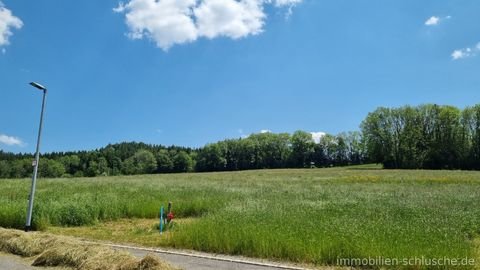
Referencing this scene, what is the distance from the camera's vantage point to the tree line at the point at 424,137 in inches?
3232

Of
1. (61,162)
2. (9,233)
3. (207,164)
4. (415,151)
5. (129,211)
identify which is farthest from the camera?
(61,162)

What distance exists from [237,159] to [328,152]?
97.5 ft

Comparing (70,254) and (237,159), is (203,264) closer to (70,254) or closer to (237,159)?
(70,254)

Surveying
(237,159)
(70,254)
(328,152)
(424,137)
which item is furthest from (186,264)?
(328,152)

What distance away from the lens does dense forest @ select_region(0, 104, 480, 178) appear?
277 ft

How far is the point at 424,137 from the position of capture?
89.6 metres

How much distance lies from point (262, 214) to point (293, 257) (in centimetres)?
469

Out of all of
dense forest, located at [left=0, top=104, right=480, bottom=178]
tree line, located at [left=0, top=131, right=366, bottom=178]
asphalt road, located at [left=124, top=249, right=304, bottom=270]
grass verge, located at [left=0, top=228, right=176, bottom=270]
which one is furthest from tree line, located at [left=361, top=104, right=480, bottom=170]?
grass verge, located at [left=0, top=228, right=176, bottom=270]

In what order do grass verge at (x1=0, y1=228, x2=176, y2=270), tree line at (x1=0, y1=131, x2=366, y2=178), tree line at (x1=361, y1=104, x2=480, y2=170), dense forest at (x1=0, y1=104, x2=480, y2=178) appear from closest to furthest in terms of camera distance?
grass verge at (x1=0, y1=228, x2=176, y2=270)
tree line at (x1=361, y1=104, x2=480, y2=170)
dense forest at (x1=0, y1=104, x2=480, y2=178)
tree line at (x1=0, y1=131, x2=366, y2=178)

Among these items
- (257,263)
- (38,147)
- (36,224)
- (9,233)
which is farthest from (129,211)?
(257,263)

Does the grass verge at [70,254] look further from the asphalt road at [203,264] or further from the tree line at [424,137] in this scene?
the tree line at [424,137]

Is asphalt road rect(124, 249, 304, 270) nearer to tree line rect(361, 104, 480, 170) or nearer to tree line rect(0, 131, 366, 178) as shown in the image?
tree line rect(361, 104, 480, 170)

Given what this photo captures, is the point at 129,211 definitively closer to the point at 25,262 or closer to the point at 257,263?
the point at 25,262

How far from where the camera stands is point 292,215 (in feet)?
48.1
